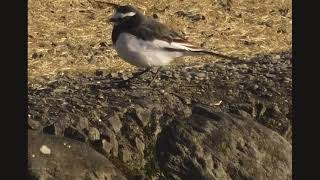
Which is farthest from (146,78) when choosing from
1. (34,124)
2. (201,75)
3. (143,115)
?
(34,124)

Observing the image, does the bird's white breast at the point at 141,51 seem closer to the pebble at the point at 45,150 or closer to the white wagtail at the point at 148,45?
the white wagtail at the point at 148,45

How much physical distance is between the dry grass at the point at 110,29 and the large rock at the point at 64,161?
2219 mm

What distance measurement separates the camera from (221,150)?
6891 millimetres

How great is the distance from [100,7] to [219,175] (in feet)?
17.1

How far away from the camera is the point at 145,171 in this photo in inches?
265

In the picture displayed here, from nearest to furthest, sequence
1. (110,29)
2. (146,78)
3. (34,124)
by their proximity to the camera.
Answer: (34,124) → (146,78) → (110,29)

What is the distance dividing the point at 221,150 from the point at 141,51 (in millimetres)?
1479

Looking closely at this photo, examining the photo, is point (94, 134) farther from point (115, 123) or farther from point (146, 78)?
point (146, 78)

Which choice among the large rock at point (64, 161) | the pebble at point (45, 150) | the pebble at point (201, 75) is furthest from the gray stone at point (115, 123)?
the pebble at point (201, 75)

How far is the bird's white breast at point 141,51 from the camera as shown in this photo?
7.83 metres

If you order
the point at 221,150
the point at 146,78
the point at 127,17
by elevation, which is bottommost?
the point at 221,150

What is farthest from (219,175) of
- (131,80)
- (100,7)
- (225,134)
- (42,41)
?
(100,7)

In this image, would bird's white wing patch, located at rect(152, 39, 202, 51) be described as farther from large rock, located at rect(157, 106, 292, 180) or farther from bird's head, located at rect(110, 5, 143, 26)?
large rock, located at rect(157, 106, 292, 180)

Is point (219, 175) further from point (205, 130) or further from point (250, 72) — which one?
point (250, 72)
